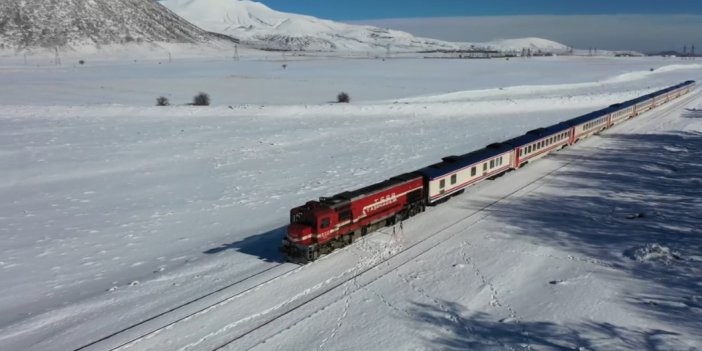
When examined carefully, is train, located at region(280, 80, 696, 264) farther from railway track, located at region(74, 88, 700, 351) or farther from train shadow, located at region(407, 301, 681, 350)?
train shadow, located at region(407, 301, 681, 350)

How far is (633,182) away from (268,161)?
22.5 meters

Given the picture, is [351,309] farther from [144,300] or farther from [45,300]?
[45,300]

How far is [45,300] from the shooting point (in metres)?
16.3

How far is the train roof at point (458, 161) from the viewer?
24.7 meters

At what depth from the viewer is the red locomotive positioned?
18.2m

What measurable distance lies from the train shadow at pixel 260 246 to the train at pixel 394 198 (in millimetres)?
856

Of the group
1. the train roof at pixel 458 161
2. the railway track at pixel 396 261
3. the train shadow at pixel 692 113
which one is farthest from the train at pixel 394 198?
the train shadow at pixel 692 113

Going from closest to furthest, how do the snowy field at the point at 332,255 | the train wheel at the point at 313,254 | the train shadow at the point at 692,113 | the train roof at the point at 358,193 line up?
the snowy field at the point at 332,255 < the train wheel at the point at 313,254 < the train roof at the point at 358,193 < the train shadow at the point at 692,113

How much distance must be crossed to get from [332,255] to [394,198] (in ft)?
14.2

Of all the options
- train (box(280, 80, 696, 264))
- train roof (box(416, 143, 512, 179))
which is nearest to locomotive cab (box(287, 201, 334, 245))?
train (box(280, 80, 696, 264))

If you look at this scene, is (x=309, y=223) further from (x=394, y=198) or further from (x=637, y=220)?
(x=637, y=220)

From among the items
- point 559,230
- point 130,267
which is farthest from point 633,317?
point 130,267

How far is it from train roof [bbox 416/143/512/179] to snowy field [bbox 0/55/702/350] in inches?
72.0

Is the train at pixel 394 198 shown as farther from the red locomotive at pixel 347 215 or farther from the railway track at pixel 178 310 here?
the railway track at pixel 178 310
